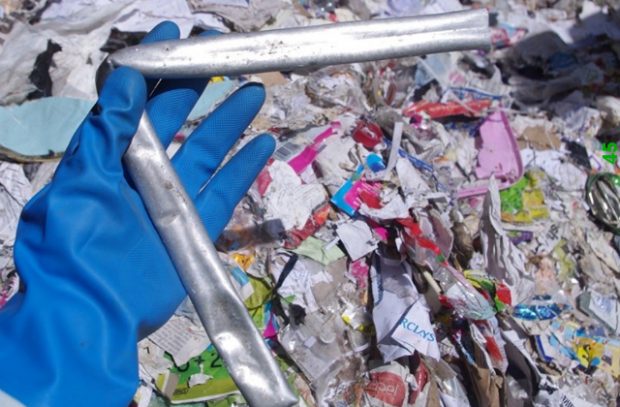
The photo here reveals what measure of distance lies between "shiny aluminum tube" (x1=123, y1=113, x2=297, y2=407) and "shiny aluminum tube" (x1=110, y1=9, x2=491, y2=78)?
0.18 meters

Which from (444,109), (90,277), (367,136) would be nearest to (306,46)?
(90,277)

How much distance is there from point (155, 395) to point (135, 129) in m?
0.99

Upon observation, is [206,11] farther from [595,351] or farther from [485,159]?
[595,351]

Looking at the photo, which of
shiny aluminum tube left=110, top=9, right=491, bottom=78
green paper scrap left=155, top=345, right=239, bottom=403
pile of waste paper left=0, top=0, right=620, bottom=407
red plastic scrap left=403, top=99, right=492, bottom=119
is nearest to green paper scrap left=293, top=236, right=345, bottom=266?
pile of waste paper left=0, top=0, right=620, bottom=407

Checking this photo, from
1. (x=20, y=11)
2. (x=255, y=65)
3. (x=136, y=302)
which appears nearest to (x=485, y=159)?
(x=255, y=65)

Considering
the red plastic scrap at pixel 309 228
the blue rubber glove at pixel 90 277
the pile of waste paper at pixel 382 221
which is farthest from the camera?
the red plastic scrap at pixel 309 228

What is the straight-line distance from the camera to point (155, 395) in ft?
6.49

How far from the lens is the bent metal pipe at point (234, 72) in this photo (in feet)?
4.45

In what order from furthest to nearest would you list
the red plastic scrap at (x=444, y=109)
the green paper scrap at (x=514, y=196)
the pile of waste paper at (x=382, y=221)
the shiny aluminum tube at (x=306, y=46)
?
1. the red plastic scrap at (x=444, y=109)
2. the green paper scrap at (x=514, y=196)
3. the pile of waste paper at (x=382, y=221)
4. the shiny aluminum tube at (x=306, y=46)

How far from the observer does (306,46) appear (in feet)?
5.26

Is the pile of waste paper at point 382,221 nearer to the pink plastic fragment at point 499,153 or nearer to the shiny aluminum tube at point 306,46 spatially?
the pink plastic fragment at point 499,153

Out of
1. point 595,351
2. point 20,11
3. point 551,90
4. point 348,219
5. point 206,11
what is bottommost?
point 595,351

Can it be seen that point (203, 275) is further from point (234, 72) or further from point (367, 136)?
point (367, 136)

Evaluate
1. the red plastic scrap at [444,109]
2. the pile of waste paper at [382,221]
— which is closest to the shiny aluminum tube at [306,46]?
the pile of waste paper at [382,221]
